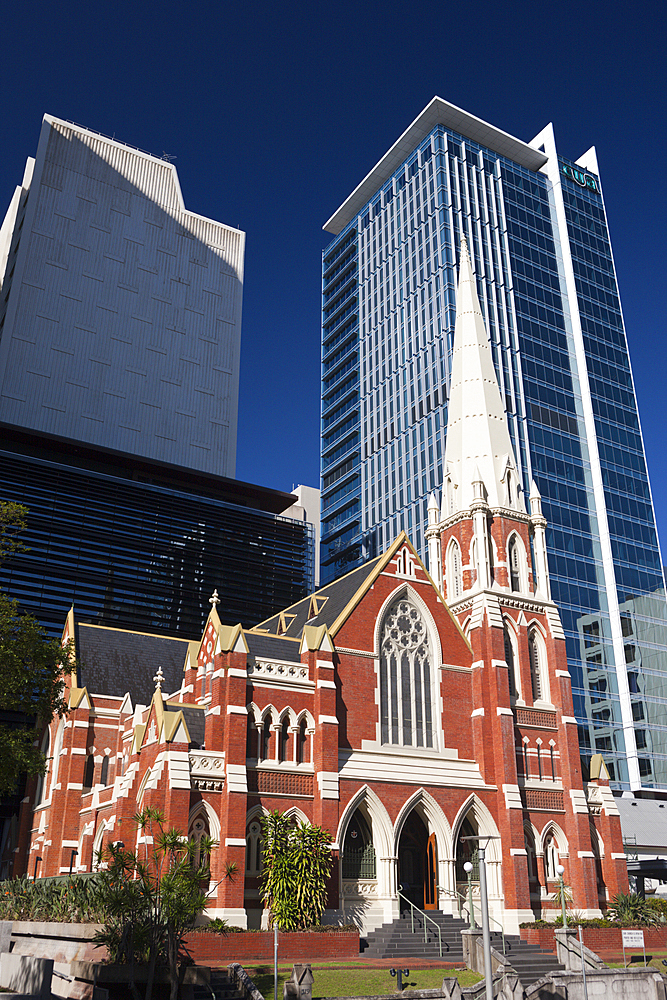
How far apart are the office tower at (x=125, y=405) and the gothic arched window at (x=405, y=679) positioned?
88.3 ft

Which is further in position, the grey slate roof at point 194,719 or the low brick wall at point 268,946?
the grey slate roof at point 194,719

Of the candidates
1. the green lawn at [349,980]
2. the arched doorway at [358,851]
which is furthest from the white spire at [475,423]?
the green lawn at [349,980]

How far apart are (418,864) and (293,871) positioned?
9.26m

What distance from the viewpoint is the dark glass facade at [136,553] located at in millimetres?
61219

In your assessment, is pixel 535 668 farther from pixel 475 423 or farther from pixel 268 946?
pixel 268 946

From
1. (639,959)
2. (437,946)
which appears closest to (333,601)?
(437,946)

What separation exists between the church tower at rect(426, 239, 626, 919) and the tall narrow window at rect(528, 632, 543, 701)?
0.05m

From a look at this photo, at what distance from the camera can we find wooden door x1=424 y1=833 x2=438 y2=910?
123ft

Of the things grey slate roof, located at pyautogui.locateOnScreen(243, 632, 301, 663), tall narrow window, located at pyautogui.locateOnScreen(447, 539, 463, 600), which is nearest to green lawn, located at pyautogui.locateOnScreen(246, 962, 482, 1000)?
grey slate roof, located at pyautogui.locateOnScreen(243, 632, 301, 663)

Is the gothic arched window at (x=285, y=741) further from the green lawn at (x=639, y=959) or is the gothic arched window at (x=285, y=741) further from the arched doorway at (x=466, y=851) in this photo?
the green lawn at (x=639, y=959)

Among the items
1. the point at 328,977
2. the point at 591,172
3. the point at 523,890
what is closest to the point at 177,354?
the point at 591,172

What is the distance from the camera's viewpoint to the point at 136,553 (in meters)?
65.2

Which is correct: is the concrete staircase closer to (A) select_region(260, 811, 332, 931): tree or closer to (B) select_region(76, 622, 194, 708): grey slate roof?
(A) select_region(260, 811, 332, 931): tree

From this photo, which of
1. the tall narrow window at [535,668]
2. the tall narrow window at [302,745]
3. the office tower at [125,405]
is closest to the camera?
the tall narrow window at [302,745]
